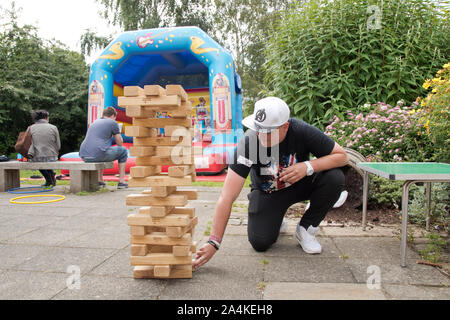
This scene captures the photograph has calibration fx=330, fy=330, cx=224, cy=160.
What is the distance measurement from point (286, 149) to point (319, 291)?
1128mm

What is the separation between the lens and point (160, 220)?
2158mm

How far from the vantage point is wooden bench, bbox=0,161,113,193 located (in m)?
5.86

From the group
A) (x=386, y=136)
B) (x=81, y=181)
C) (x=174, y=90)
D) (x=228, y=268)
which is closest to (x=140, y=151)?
(x=174, y=90)

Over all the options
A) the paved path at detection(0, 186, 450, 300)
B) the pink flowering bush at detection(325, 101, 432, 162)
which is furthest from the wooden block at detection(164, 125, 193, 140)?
the pink flowering bush at detection(325, 101, 432, 162)

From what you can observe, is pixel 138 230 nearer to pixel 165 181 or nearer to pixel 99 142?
pixel 165 181

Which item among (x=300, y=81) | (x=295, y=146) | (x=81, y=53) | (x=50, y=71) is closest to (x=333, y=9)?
(x=300, y=81)

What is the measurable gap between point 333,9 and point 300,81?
58.2 inches

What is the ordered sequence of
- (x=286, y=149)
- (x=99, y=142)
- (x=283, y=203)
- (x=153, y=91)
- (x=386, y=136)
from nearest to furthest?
(x=153, y=91) < (x=286, y=149) < (x=283, y=203) < (x=386, y=136) < (x=99, y=142)

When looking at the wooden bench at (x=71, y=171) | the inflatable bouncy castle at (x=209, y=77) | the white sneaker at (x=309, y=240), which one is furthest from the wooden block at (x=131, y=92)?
the inflatable bouncy castle at (x=209, y=77)

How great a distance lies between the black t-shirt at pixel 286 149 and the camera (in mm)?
2566

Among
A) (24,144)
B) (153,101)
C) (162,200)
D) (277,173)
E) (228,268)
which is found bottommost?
(228,268)

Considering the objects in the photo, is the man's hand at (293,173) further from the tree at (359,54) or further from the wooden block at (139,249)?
the tree at (359,54)

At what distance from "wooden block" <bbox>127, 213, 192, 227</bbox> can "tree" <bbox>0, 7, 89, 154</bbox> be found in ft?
49.1

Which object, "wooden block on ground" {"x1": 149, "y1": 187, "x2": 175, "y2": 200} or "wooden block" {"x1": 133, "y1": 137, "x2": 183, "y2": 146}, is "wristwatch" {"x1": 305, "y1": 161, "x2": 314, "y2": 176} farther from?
"wooden block on ground" {"x1": 149, "y1": 187, "x2": 175, "y2": 200}
